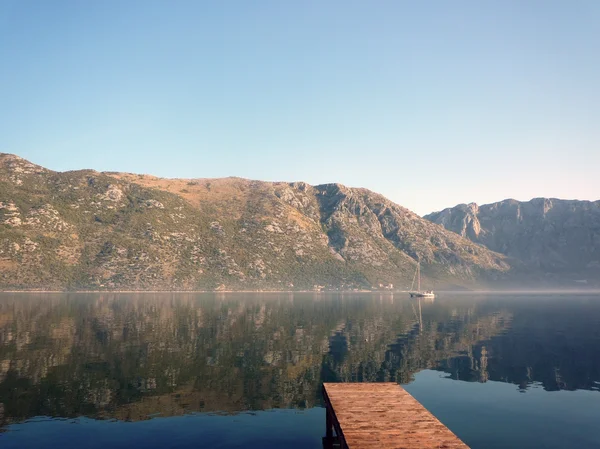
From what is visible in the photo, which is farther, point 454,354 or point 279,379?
point 454,354

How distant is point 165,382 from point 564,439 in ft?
104

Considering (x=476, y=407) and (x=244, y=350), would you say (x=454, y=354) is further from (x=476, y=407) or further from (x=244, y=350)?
(x=244, y=350)

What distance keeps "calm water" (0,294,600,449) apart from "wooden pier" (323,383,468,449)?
359cm

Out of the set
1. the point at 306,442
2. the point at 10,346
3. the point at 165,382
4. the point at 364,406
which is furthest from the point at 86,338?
the point at 364,406

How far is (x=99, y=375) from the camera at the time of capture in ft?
134

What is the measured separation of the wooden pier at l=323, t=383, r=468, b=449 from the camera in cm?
1827

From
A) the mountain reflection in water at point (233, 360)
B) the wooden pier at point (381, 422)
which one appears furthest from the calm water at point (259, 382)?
the wooden pier at point (381, 422)

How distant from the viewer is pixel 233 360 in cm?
4984

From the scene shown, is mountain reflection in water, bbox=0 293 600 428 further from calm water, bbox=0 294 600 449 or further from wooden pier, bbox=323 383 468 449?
wooden pier, bbox=323 383 468 449

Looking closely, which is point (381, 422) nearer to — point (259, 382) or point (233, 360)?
point (259, 382)

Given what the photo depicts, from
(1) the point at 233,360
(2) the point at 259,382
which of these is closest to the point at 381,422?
(2) the point at 259,382

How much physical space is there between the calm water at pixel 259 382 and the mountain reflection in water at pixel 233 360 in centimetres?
18

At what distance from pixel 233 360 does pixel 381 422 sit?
3164 centimetres

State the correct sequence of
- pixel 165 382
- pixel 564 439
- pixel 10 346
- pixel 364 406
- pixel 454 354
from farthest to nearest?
1. pixel 454 354
2. pixel 10 346
3. pixel 165 382
4. pixel 564 439
5. pixel 364 406
